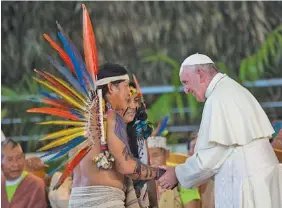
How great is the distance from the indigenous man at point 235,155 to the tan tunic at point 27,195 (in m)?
1.89

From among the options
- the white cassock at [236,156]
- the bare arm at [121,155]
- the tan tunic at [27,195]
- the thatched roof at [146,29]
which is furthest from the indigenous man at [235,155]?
the thatched roof at [146,29]

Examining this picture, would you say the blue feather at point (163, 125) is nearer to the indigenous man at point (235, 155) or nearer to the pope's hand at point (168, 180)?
the pope's hand at point (168, 180)

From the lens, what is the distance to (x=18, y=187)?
482cm

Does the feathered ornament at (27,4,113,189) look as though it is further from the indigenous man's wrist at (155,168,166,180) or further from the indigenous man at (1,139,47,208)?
the indigenous man at (1,139,47,208)

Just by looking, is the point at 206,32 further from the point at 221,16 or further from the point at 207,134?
the point at 207,134

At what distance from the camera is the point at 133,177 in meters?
3.25

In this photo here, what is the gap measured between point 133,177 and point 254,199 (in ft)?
2.08

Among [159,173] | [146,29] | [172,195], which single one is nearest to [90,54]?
[159,173]

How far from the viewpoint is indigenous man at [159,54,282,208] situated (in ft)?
10.3

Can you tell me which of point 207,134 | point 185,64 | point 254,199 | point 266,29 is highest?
point 266,29

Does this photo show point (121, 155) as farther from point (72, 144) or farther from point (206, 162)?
point (206, 162)

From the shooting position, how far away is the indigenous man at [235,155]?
3.13 m

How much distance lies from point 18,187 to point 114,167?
181cm

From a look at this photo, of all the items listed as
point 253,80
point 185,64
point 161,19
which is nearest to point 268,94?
point 253,80
